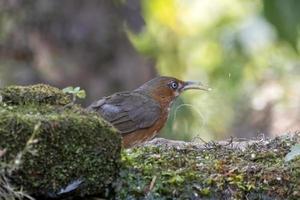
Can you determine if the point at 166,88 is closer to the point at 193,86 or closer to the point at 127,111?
the point at 193,86

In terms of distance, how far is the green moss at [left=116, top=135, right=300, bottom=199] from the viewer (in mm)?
3051

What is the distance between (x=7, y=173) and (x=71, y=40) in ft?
22.6

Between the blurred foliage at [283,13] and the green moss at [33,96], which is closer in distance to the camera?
the blurred foliage at [283,13]

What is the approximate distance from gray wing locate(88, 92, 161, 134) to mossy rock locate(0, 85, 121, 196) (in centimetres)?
243

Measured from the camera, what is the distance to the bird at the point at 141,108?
18.2ft

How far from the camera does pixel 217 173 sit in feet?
10.5

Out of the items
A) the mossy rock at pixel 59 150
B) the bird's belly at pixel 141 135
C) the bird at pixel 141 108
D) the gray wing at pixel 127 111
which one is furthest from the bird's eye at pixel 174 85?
the mossy rock at pixel 59 150

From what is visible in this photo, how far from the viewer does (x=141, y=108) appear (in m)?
5.93

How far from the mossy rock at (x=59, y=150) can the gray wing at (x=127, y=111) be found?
2430 millimetres

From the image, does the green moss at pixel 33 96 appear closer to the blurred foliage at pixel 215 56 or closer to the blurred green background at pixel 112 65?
the blurred green background at pixel 112 65

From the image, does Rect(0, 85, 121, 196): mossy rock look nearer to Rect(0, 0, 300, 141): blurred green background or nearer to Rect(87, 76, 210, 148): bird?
Rect(87, 76, 210, 148): bird

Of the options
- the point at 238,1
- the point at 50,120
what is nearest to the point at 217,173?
the point at 50,120

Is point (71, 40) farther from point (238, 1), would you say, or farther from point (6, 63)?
point (238, 1)

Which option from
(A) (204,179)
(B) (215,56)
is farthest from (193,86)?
(B) (215,56)
